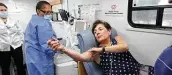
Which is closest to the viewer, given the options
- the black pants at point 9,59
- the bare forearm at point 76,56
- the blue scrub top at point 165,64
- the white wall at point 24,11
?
the blue scrub top at point 165,64

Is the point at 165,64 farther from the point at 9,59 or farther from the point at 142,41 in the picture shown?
the point at 9,59

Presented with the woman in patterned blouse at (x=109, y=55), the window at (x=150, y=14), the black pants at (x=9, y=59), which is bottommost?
the black pants at (x=9, y=59)

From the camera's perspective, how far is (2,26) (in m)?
2.87

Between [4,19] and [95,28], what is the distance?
1922 millimetres

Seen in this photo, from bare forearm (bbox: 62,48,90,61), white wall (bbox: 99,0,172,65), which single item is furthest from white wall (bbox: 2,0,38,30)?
bare forearm (bbox: 62,48,90,61)

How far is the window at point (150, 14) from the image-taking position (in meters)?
1.62

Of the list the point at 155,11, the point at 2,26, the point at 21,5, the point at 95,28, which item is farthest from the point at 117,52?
the point at 21,5

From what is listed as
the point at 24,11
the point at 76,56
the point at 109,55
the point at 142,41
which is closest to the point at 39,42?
the point at 76,56

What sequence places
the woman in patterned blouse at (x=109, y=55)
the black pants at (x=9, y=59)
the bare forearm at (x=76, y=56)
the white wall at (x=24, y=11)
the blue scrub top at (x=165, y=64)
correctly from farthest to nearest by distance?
the white wall at (x=24, y=11), the black pants at (x=9, y=59), the woman in patterned blouse at (x=109, y=55), the bare forearm at (x=76, y=56), the blue scrub top at (x=165, y=64)

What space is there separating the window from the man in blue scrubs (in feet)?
3.68

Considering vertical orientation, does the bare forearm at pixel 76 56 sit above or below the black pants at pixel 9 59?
above

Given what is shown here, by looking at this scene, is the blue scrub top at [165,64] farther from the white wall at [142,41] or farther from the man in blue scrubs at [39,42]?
the man in blue scrubs at [39,42]

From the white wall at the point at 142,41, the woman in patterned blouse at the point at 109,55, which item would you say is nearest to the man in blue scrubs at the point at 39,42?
the woman in patterned blouse at the point at 109,55

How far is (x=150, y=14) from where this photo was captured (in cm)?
177
